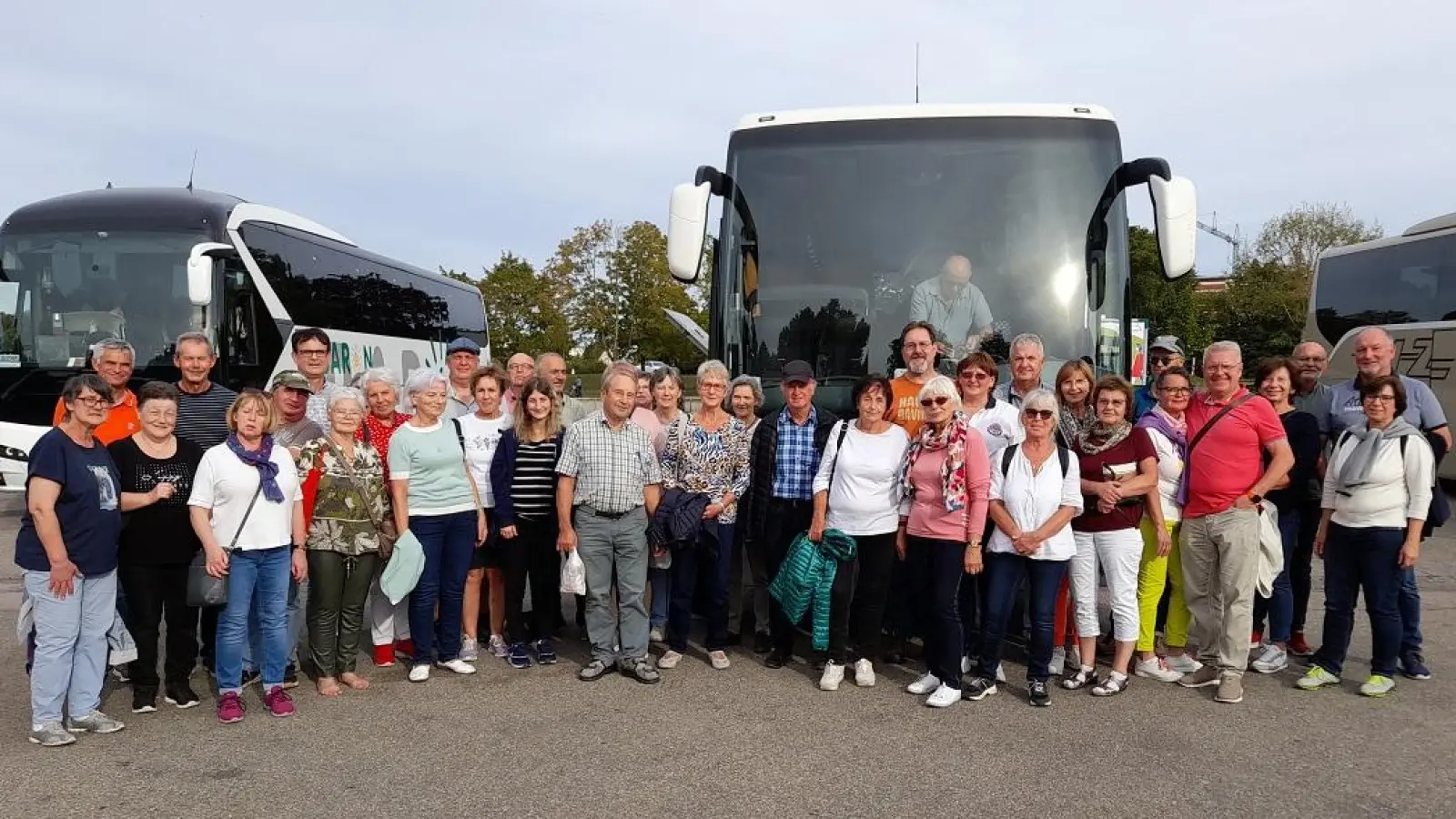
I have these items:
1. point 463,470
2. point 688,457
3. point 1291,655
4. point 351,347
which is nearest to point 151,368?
point 351,347

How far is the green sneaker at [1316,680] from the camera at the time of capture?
5.03 metres

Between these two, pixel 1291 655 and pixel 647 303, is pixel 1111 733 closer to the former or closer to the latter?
pixel 1291 655

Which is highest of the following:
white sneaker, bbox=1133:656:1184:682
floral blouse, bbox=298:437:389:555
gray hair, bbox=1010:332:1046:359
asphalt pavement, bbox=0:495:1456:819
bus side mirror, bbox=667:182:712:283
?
bus side mirror, bbox=667:182:712:283

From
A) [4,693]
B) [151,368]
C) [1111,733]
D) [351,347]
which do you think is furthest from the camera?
[351,347]

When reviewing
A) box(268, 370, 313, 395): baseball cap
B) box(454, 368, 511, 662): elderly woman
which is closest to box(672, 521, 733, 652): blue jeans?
box(454, 368, 511, 662): elderly woman

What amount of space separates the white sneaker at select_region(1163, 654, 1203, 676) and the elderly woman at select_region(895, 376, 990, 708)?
1.34 metres

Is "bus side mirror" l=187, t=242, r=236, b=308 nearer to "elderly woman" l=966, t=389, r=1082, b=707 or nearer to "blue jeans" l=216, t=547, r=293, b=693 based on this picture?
"blue jeans" l=216, t=547, r=293, b=693

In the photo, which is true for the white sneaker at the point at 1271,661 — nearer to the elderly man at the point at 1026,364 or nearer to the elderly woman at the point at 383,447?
the elderly man at the point at 1026,364

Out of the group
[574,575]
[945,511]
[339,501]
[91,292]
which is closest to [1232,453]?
[945,511]

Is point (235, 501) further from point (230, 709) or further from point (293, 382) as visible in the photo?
point (230, 709)

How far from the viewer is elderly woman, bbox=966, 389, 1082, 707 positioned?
4.73 m

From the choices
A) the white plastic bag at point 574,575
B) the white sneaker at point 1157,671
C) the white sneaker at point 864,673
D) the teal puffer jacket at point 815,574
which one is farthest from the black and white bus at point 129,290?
the white sneaker at point 1157,671

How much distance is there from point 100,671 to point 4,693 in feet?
3.16

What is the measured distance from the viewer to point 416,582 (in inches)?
205
